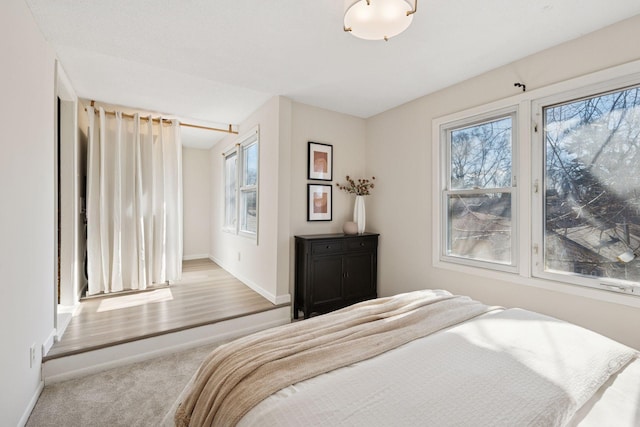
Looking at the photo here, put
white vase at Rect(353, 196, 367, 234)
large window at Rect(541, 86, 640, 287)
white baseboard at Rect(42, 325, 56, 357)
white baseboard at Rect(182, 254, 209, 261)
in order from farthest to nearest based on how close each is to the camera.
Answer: white baseboard at Rect(182, 254, 209, 261)
white vase at Rect(353, 196, 367, 234)
white baseboard at Rect(42, 325, 56, 357)
large window at Rect(541, 86, 640, 287)

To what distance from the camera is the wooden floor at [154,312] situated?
233 cm

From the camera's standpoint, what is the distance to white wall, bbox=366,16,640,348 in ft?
6.36

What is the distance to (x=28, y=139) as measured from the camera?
1734 mm

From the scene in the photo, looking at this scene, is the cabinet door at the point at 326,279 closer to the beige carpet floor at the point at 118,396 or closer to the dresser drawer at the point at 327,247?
the dresser drawer at the point at 327,247

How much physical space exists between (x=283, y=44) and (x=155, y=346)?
106 inches

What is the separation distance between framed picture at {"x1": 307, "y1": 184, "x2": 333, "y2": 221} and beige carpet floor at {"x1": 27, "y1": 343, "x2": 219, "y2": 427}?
1.91 m

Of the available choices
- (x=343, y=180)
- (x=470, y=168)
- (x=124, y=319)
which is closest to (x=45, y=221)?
(x=124, y=319)

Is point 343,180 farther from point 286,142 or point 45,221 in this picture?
point 45,221

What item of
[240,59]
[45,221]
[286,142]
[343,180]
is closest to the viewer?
[45,221]

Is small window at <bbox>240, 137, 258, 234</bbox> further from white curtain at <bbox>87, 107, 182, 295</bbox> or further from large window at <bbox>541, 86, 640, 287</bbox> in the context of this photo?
large window at <bbox>541, 86, 640, 287</bbox>

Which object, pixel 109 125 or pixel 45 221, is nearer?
pixel 45 221

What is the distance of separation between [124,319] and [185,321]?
608 millimetres

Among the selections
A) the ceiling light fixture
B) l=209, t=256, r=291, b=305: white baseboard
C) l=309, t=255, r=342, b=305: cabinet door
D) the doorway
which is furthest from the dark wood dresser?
the doorway

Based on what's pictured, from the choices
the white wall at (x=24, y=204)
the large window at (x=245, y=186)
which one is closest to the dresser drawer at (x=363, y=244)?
the large window at (x=245, y=186)
